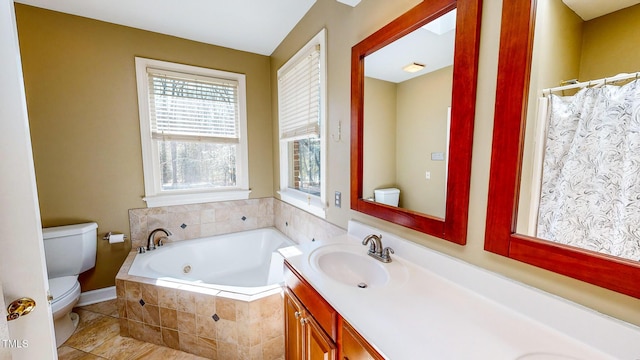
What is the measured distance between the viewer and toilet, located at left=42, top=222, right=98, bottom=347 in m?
1.73

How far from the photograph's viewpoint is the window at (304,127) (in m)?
1.80

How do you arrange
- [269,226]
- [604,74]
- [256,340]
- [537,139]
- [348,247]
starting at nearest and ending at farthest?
1. [604,74]
2. [537,139]
3. [348,247]
4. [256,340]
5. [269,226]

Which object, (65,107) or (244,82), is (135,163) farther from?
(244,82)

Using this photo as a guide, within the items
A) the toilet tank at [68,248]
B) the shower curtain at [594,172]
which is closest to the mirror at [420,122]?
the shower curtain at [594,172]

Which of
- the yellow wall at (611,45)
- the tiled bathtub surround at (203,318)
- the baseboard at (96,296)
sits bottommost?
the baseboard at (96,296)

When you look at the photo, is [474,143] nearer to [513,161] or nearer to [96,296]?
[513,161]

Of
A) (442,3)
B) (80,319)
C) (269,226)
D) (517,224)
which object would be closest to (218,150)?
(269,226)

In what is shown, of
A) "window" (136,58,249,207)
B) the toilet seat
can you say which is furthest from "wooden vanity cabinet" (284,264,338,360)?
"window" (136,58,249,207)

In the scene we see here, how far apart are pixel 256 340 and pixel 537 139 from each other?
1.82 m

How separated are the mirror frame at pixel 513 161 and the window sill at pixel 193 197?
96.7 inches

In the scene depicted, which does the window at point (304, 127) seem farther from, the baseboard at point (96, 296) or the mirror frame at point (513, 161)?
the baseboard at point (96, 296)

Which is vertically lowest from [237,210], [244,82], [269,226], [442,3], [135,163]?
[269,226]

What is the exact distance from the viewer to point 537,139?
2.38 feet

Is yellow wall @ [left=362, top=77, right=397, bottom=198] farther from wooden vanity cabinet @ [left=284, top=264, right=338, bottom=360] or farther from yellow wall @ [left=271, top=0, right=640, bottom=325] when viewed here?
wooden vanity cabinet @ [left=284, top=264, right=338, bottom=360]
